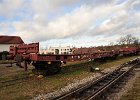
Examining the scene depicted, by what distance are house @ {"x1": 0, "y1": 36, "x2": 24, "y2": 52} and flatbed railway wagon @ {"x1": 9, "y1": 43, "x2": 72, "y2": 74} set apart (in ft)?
156

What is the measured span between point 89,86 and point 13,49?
8.11 meters

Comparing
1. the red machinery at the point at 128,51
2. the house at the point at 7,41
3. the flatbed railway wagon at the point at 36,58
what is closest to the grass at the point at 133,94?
the flatbed railway wagon at the point at 36,58

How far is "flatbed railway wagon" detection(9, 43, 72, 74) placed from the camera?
17.0 meters

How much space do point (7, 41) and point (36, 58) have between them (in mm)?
53006

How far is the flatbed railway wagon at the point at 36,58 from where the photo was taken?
17.0 meters

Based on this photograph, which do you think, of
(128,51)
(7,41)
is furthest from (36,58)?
(7,41)

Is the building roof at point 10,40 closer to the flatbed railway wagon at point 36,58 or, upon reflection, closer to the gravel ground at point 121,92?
the flatbed railway wagon at point 36,58

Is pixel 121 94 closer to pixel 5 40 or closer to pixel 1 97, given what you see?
pixel 1 97

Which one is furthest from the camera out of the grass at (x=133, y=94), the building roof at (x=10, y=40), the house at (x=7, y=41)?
the building roof at (x=10, y=40)

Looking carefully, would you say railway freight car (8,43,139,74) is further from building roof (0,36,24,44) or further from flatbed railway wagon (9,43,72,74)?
building roof (0,36,24,44)

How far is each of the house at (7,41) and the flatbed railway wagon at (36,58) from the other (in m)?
47.5

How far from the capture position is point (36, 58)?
16.8 metres

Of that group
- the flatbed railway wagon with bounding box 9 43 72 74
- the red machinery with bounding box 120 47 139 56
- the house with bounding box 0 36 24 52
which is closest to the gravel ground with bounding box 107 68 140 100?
the flatbed railway wagon with bounding box 9 43 72 74

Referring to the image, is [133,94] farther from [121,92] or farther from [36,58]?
[36,58]
